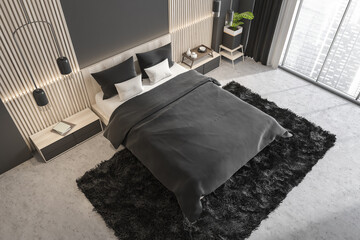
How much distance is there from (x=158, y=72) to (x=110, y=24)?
1.07 meters

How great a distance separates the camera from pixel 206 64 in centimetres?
590

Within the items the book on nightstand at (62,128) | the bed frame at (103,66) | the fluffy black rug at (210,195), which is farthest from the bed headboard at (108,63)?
the fluffy black rug at (210,195)

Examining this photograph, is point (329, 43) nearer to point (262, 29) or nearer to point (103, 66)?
point (262, 29)

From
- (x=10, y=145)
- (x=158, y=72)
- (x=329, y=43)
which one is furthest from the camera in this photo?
(x=329, y=43)

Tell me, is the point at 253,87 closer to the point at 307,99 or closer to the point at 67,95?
the point at 307,99

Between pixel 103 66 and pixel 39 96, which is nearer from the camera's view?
pixel 39 96

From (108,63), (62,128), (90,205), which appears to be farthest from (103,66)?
(90,205)

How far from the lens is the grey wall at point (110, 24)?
13.1 feet

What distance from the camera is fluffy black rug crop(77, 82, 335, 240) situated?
11.7 ft

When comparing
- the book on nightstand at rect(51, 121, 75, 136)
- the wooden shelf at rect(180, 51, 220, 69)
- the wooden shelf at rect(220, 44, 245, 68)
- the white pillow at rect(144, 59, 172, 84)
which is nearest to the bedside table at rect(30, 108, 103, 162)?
the book on nightstand at rect(51, 121, 75, 136)

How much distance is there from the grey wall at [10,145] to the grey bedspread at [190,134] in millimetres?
1218

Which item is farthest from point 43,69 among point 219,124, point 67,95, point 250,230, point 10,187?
point 250,230

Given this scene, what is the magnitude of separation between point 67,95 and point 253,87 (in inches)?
137

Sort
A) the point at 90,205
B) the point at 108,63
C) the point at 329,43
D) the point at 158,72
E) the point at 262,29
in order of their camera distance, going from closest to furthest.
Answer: the point at 90,205 → the point at 108,63 → the point at 158,72 → the point at 329,43 → the point at 262,29
